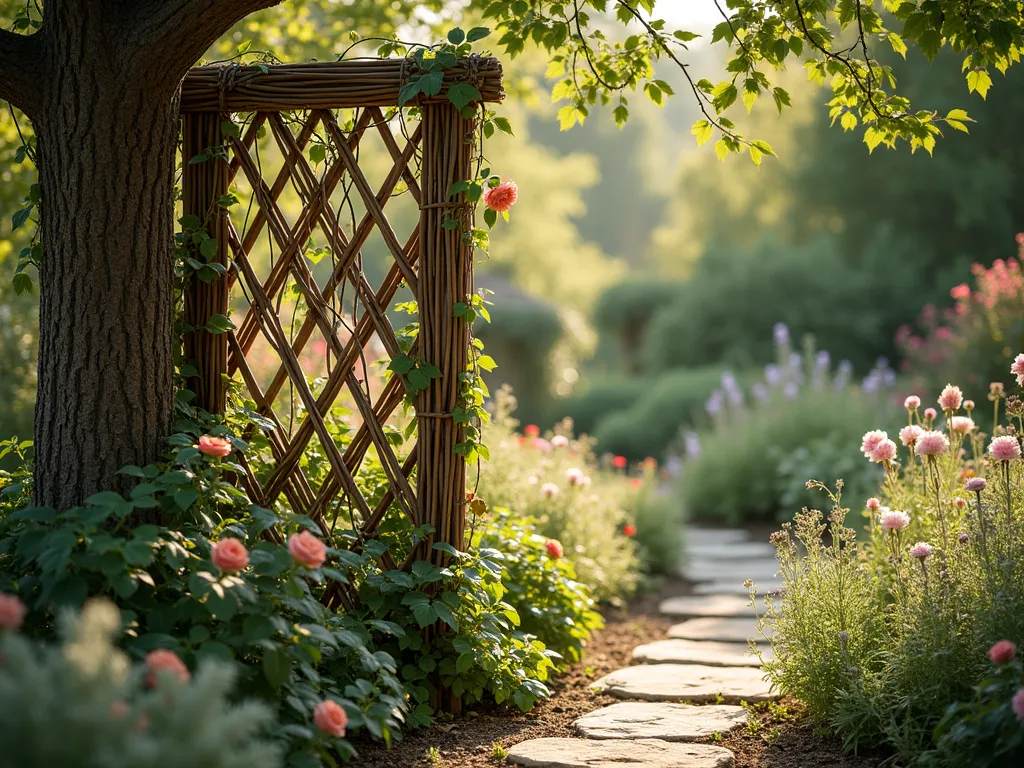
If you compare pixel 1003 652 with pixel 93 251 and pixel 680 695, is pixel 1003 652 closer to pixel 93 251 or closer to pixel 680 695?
pixel 680 695

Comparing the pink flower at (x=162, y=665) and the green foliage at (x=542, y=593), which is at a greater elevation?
the pink flower at (x=162, y=665)

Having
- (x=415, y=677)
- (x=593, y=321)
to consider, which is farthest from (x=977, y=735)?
(x=593, y=321)

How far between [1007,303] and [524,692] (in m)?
4.49

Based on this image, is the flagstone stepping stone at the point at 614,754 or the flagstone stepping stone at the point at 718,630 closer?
the flagstone stepping stone at the point at 614,754

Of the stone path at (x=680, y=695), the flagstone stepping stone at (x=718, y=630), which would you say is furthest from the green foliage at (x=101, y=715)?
the flagstone stepping stone at (x=718, y=630)

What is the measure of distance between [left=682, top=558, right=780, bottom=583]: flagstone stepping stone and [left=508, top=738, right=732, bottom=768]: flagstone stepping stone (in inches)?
102

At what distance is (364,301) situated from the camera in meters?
2.73

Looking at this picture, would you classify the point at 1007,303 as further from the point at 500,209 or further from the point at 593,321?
the point at 593,321

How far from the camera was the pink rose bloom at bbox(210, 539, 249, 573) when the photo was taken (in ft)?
6.03

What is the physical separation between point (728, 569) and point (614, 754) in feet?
10.3

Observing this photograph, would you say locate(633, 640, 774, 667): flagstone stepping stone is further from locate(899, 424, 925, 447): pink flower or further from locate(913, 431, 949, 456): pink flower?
locate(913, 431, 949, 456): pink flower

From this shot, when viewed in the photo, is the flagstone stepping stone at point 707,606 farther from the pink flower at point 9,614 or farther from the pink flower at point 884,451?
the pink flower at point 9,614

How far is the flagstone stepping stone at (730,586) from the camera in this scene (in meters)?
4.70

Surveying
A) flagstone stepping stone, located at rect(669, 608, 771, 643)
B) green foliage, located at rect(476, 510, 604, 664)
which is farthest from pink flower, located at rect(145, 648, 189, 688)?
flagstone stepping stone, located at rect(669, 608, 771, 643)
